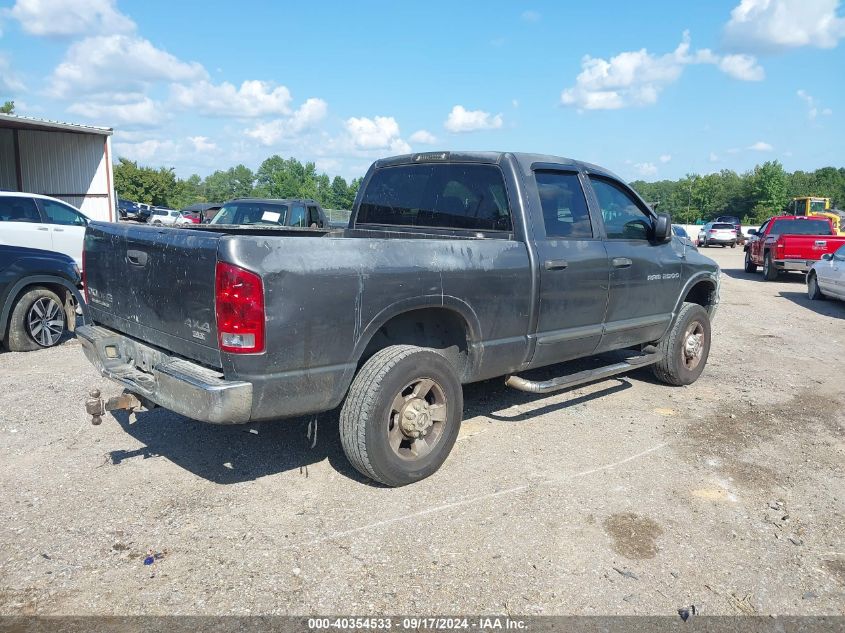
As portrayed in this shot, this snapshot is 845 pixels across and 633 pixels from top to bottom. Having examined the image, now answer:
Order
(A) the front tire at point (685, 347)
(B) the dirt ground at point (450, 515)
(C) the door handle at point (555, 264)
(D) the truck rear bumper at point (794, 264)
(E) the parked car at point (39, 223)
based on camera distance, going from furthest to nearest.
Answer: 1. (D) the truck rear bumper at point (794, 264)
2. (E) the parked car at point (39, 223)
3. (A) the front tire at point (685, 347)
4. (C) the door handle at point (555, 264)
5. (B) the dirt ground at point (450, 515)

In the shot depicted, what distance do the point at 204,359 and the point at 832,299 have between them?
14330 mm

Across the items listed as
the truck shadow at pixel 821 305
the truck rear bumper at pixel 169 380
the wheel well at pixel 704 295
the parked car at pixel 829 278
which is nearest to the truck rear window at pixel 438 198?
the truck rear bumper at pixel 169 380

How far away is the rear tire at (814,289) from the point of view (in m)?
13.9

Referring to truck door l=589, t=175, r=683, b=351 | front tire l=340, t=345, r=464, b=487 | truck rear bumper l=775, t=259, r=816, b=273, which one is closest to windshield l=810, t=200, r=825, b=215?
truck rear bumper l=775, t=259, r=816, b=273

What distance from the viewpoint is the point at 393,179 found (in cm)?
562

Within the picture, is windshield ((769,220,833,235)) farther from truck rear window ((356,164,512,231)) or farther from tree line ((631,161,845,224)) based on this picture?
tree line ((631,161,845,224))

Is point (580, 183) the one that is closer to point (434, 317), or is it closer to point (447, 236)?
point (447, 236)

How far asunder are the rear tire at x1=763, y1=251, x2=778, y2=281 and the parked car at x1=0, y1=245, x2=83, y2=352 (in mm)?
16389

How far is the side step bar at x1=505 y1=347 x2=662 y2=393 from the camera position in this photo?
471 cm

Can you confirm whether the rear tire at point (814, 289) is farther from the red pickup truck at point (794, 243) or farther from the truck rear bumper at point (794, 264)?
the truck rear bumper at point (794, 264)

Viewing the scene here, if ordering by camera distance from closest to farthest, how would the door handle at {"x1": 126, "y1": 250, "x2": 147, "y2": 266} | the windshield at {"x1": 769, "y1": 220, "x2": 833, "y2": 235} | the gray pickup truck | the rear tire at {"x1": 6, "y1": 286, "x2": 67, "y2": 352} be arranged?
the gray pickup truck → the door handle at {"x1": 126, "y1": 250, "x2": 147, "y2": 266} → the rear tire at {"x1": 6, "y1": 286, "x2": 67, "y2": 352} → the windshield at {"x1": 769, "y1": 220, "x2": 833, "y2": 235}

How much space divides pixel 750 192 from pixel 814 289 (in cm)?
8293

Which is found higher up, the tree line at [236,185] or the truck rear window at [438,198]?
the tree line at [236,185]

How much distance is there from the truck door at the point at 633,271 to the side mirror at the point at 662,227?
2.2 inches
